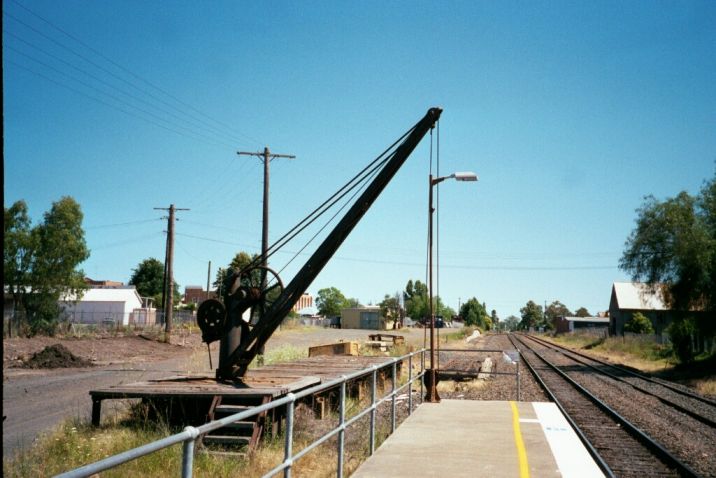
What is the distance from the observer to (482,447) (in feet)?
29.5

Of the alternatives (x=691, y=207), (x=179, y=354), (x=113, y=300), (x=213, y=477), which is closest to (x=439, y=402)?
(x=213, y=477)

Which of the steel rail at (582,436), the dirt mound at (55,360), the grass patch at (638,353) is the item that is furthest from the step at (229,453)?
the grass patch at (638,353)

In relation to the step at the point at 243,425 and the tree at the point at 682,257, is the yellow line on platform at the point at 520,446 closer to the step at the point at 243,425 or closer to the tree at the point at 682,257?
the step at the point at 243,425

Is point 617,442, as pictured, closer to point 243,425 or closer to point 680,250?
point 243,425

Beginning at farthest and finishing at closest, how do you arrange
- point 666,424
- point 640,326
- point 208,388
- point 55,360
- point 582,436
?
point 640,326 < point 55,360 < point 666,424 < point 582,436 < point 208,388

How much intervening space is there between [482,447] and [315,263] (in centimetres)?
482

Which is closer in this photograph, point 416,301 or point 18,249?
point 18,249

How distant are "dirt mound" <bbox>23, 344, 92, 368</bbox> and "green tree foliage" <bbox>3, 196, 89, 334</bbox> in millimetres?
14543

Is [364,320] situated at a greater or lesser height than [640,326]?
lesser

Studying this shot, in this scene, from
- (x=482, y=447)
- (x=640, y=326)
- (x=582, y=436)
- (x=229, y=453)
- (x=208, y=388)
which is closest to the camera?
(x=229, y=453)

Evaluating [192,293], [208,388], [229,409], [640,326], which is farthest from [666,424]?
[192,293]

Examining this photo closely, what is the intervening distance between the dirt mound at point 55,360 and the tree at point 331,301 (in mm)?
134219

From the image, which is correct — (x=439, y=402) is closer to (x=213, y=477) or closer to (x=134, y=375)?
(x=213, y=477)

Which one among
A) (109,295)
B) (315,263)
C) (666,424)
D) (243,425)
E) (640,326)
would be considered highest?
(109,295)
